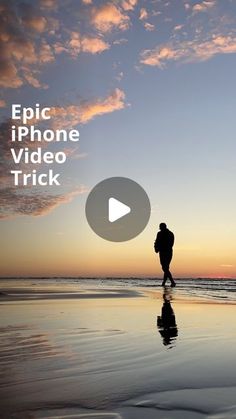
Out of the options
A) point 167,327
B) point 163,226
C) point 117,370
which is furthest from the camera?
point 163,226

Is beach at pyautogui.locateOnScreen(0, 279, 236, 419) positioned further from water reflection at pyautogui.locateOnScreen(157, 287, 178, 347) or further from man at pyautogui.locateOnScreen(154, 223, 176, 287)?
man at pyautogui.locateOnScreen(154, 223, 176, 287)

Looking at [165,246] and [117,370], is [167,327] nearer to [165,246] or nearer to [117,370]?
[117,370]

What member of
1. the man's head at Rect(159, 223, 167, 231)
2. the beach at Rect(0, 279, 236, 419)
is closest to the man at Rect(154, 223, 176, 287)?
the man's head at Rect(159, 223, 167, 231)

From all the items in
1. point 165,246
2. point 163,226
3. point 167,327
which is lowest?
point 167,327

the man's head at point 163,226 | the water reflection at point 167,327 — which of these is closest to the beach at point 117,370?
the water reflection at point 167,327

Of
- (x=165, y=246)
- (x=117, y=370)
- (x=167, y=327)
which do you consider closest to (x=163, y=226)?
(x=165, y=246)

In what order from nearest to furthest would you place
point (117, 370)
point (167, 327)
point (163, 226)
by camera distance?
point (117, 370)
point (167, 327)
point (163, 226)

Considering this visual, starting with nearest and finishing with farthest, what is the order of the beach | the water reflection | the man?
the beach → the water reflection → the man

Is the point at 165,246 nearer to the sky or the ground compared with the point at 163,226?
nearer to the ground

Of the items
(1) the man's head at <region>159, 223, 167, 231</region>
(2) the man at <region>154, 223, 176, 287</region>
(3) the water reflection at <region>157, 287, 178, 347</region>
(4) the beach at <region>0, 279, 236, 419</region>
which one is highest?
(1) the man's head at <region>159, 223, 167, 231</region>

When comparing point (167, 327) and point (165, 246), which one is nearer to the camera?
point (167, 327)

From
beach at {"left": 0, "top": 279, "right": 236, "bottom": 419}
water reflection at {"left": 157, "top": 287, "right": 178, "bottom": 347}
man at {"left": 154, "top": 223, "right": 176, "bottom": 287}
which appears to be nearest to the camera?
beach at {"left": 0, "top": 279, "right": 236, "bottom": 419}

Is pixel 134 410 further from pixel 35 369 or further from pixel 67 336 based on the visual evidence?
pixel 67 336

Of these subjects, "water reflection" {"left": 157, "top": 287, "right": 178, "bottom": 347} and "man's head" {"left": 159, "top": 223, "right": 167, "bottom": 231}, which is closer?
"water reflection" {"left": 157, "top": 287, "right": 178, "bottom": 347}
